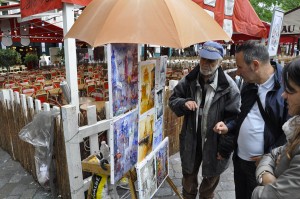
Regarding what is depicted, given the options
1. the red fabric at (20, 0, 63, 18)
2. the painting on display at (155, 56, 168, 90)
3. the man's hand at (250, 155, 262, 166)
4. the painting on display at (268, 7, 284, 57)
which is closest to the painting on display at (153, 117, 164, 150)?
the painting on display at (155, 56, 168, 90)

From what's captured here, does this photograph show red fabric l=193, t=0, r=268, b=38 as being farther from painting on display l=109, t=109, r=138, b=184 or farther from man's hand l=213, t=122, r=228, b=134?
painting on display l=109, t=109, r=138, b=184

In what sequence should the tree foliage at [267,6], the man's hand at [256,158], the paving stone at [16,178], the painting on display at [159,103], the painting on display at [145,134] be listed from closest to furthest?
the man's hand at [256,158] < the painting on display at [145,134] < the painting on display at [159,103] < the paving stone at [16,178] < the tree foliage at [267,6]

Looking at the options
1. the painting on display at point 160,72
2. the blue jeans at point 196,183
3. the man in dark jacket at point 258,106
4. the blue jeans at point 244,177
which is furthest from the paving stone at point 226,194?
the painting on display at point 160,72

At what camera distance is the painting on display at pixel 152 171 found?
246cm

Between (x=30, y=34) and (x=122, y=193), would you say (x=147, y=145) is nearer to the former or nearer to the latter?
(x=122, y=193)

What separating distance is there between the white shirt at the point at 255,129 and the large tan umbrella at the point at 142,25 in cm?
57

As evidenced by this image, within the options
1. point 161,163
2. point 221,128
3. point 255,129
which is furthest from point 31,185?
point 255,129

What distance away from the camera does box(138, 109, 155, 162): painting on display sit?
2.46 metres

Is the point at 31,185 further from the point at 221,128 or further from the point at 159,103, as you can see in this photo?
the point at 221,128

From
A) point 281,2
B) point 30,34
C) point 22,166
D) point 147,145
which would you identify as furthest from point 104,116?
point 281,2

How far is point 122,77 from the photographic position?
217 cm

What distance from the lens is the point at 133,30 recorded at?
1801 millimetres

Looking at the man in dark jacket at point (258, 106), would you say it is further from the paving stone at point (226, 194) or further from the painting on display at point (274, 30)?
the painting on display at point (274, 30)

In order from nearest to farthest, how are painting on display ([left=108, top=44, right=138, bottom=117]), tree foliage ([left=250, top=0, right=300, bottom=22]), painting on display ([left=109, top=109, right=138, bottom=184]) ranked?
painting on display ([left=108, top=44, right=138, bottom=117]) → painting on display ([left=109, top=109, right=138, bottom=184]) → tree foliage ([left=250, top=0, right=300, bottom=22])
